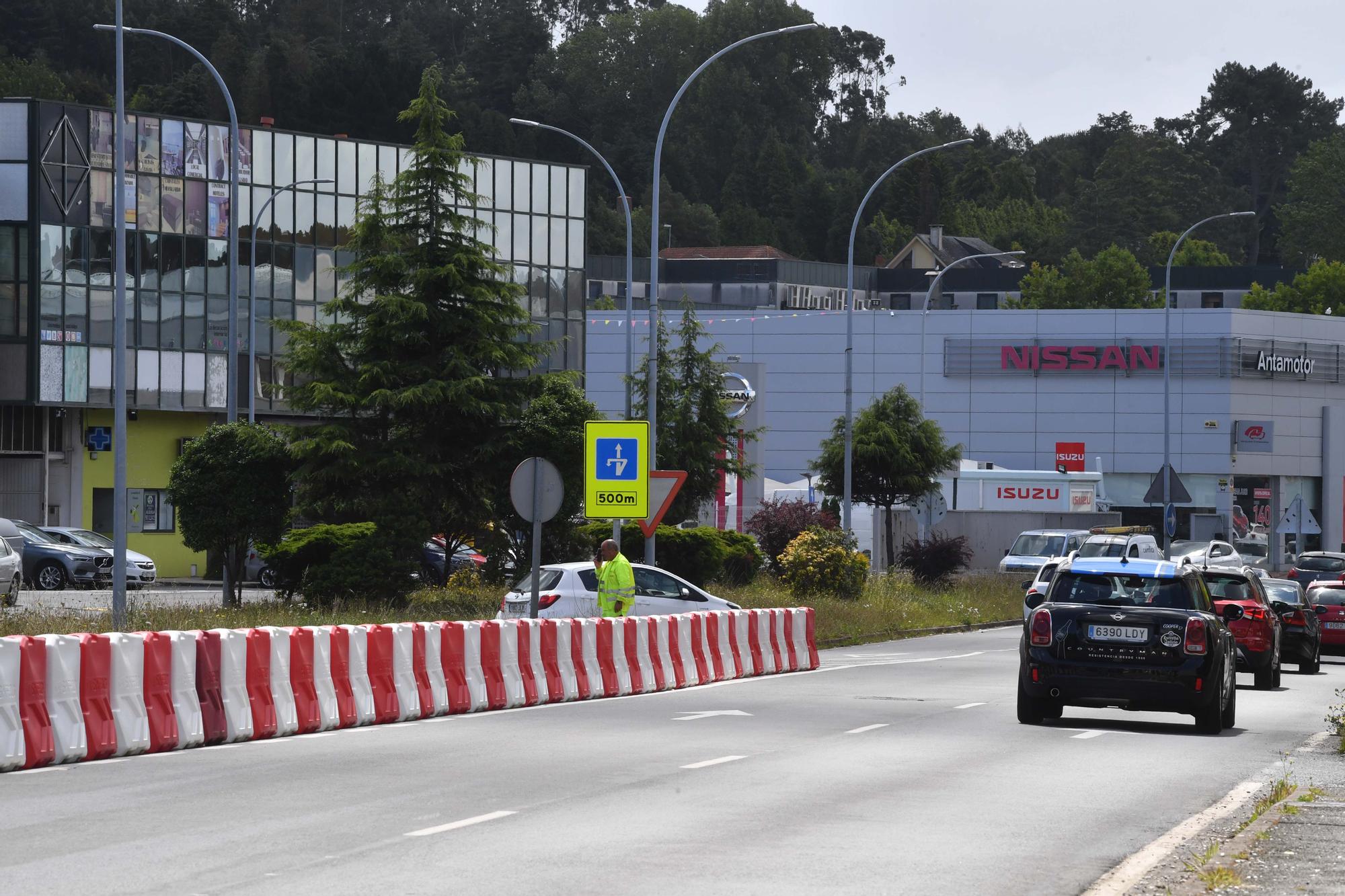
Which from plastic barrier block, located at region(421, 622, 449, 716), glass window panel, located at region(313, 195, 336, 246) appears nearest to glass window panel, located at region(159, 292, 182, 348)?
glass window panel, located at region(313, 195, 336, 246)

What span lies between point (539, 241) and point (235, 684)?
54.8 m

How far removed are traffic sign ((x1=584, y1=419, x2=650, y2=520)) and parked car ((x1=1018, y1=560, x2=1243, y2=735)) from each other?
8.51 metres

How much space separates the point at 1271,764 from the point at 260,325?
4791cm

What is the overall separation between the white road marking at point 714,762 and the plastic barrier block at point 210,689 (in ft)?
12.9

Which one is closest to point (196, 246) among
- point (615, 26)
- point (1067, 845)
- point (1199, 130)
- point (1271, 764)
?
point (1271, 764)

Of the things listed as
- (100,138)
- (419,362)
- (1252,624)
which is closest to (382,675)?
(1252,624)

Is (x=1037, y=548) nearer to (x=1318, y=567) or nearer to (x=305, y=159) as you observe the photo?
(x=1318, y=567)

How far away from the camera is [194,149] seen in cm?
5894

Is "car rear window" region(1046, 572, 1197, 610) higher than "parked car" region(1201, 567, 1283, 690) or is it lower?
higher

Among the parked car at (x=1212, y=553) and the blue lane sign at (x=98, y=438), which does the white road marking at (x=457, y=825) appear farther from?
the blue lane sign at (x=98, y=438)

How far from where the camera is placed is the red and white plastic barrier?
14.6 metres

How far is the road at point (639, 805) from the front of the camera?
963 centimetres

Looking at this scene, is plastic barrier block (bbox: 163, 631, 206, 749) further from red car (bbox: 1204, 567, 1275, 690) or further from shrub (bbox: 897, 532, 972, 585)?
shrub (bbox: 897, 532, 972, 585)

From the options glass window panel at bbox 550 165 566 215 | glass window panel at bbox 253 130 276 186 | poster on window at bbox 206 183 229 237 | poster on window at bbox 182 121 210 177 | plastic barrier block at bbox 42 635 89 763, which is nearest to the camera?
plastic barrier block at bbox 42 635 89 763
